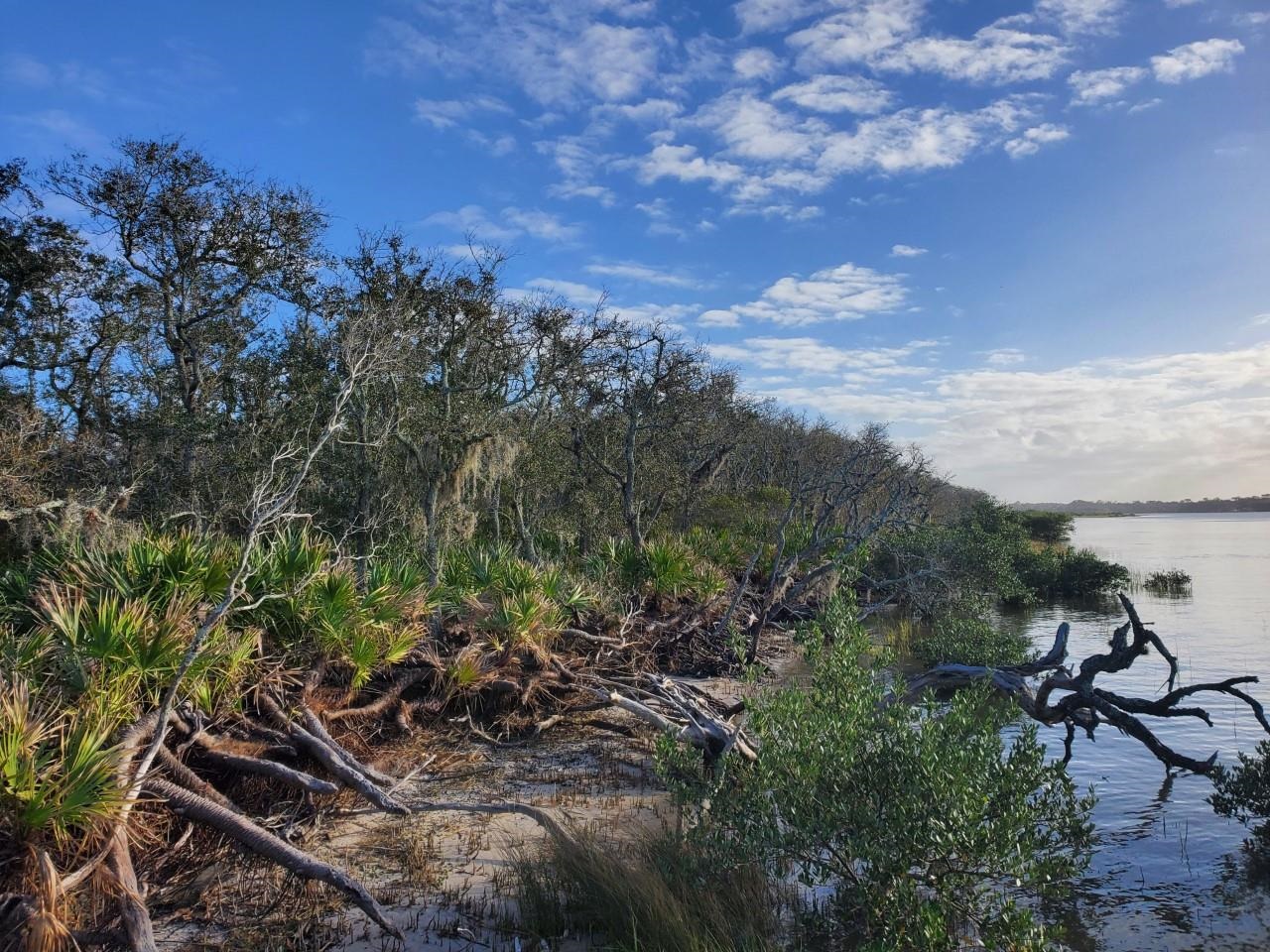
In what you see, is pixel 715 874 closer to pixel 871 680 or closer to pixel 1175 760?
pixel 871 680

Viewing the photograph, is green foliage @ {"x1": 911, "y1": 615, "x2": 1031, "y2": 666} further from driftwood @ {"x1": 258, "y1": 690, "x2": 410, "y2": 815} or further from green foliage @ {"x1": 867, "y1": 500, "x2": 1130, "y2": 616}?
driftwood @ {"x1": 258, "y1": 690, "x2": 410, "y2": 815}

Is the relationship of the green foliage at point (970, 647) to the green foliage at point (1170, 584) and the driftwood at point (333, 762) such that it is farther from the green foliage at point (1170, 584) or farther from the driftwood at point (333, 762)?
the green foliage at point (1170, 584)

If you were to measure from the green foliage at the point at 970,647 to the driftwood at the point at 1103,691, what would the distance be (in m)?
2.82

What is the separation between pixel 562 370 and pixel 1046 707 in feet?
53.4

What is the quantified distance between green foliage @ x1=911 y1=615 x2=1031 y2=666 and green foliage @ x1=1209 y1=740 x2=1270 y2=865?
4080 mm

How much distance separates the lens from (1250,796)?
7.88 meters

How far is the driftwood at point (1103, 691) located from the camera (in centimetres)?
834

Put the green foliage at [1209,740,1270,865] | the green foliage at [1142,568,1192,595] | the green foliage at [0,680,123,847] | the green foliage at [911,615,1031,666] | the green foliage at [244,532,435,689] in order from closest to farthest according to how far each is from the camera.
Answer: the green foliage at [0,680,123,847], the green foliage at [1209,740,1270,865], the green foliage at [244,532,435,689], the green foliage at [911,615,1031,666], the green foliage at [1142,568,1192,595]

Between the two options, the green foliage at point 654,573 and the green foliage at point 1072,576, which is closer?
the green foliage at point 654,573

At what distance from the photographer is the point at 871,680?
6.56 m

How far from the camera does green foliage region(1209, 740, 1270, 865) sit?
305 inches

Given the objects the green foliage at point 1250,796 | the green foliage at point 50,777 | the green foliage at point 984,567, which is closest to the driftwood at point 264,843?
the green foliage at point 50,777

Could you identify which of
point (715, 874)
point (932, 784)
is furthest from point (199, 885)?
point (932, 784)

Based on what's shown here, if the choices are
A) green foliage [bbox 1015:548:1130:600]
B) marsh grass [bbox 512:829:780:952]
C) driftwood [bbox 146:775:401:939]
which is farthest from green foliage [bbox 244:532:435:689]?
green foliage [bbox 1015:548:1130:600]
